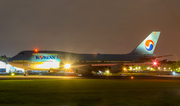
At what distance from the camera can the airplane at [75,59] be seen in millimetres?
52284

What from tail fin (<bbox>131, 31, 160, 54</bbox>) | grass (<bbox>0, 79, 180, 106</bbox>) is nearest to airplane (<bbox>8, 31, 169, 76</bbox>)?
tail fin (<bbox>131, 31, 160, 54</bbox>)

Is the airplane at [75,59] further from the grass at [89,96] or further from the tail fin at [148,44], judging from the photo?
the grass at [89,96]

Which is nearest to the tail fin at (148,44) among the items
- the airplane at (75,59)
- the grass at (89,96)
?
the airplane at (75,59)

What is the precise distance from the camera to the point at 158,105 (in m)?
13.2

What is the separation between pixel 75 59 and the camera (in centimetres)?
5656

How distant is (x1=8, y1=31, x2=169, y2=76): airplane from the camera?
52.3 m

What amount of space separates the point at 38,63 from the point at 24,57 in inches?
142

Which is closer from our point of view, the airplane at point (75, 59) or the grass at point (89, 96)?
the grass at point (89, 96)

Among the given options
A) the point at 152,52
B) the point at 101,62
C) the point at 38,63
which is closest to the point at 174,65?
the point at 152,52

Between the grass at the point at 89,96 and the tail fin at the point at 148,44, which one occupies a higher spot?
the tail fin at the point at 148,44

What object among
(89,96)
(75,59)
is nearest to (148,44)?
(75,59)

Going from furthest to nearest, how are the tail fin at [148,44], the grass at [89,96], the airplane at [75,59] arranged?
the tail fin at [148,44], the airplane at [75,59], the grass at [89,96]

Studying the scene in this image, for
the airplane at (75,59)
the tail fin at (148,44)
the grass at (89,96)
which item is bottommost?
the grass at (89,96)

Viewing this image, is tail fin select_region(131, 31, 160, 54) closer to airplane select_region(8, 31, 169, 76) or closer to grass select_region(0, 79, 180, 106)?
airplane select_region(8, 31, 169, 76)
